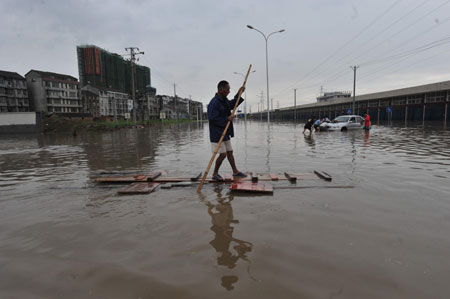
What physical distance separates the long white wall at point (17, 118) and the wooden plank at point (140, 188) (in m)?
32.3

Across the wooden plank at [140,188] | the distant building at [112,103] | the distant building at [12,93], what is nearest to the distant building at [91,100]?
the distant building at [112,103]

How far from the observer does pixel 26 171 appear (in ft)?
22.5

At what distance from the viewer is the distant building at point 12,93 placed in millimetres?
56812

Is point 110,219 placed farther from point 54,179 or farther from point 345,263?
point 54,179

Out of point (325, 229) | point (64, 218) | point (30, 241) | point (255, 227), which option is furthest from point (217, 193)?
point (30, 241)

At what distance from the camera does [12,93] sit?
2328 inches

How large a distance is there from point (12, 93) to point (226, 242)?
249 ft

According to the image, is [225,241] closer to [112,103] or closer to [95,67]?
[112,103]

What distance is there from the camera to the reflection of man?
7.41 feet

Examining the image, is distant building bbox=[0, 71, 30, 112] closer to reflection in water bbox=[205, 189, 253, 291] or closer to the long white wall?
the long white wall

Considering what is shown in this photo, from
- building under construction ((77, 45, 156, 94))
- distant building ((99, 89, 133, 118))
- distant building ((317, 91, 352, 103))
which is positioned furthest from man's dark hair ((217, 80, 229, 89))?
distant building ((317, 91, 352, 103))

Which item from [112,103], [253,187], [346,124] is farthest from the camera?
[112,103]

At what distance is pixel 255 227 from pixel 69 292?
186 centimetres

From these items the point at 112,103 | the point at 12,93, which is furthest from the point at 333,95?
the point at 12,93
